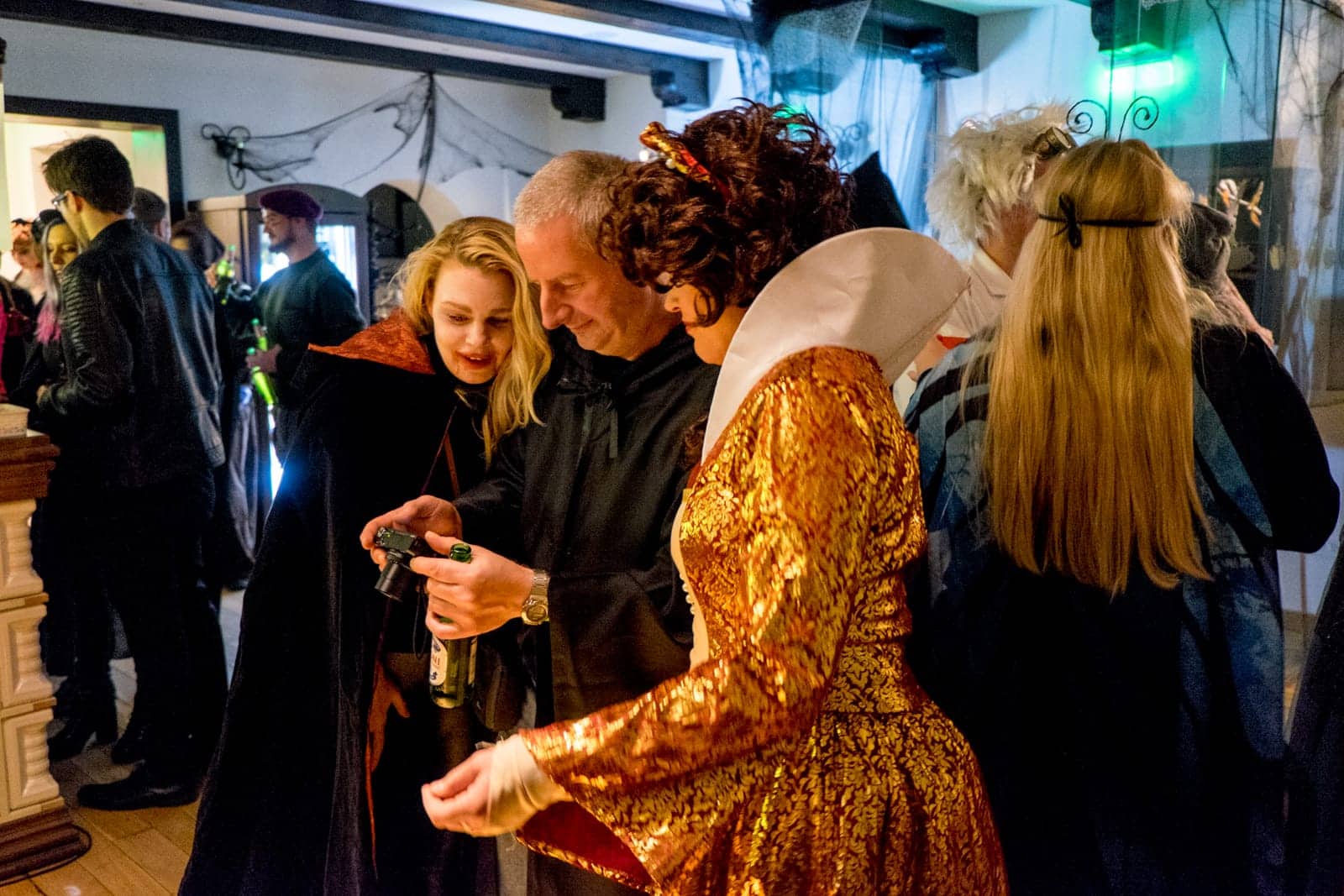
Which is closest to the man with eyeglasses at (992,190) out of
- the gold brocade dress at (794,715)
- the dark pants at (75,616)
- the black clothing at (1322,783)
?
the black clothing at (1322,783)

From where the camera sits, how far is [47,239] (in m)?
3.33

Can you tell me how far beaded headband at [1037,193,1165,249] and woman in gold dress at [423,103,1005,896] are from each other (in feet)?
1.35

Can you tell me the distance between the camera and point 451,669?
1.48m

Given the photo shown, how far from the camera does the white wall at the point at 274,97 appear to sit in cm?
583

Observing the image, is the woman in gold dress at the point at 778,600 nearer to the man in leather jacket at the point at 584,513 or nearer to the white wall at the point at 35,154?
the man in leather jacket at the point at 584,513

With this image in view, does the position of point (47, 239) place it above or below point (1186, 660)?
above

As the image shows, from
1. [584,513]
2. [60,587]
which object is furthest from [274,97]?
[584,513]

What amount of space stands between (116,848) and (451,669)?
5.75 ft

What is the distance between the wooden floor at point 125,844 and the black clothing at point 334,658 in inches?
33.6

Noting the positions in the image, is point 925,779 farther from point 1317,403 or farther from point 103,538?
point 103,538

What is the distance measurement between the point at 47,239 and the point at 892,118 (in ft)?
8.66

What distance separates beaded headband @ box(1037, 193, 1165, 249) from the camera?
1.43 metres

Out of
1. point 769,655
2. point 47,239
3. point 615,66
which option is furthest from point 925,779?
point 615,66

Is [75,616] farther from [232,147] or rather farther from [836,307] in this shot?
[232,147]
